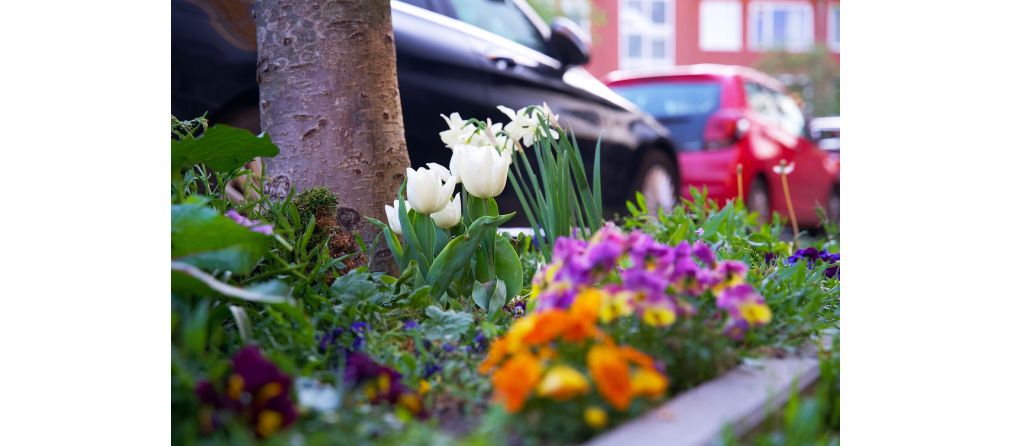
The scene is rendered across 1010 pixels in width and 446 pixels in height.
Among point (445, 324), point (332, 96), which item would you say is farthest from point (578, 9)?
point (445, 324)

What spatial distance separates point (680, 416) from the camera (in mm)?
1382

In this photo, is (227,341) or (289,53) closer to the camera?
(227,341)

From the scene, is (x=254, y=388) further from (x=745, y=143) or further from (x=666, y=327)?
(x=745, y=143)

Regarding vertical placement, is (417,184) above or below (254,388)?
above

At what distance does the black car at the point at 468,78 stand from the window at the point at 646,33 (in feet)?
71.0

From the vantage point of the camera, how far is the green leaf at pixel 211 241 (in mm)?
1663

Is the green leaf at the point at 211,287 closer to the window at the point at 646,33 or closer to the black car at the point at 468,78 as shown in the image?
the black car at the point at 468,78

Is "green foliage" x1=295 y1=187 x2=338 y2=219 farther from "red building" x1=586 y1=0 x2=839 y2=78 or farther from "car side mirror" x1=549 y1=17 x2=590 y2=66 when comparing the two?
"red building" x1=586 y1=0 x2=839 y2=78

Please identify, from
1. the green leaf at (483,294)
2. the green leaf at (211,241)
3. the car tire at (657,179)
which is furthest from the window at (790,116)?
the green leaf at (211,241)

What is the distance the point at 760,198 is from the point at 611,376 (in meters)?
5.71

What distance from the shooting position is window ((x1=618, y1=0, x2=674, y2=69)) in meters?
26.3
